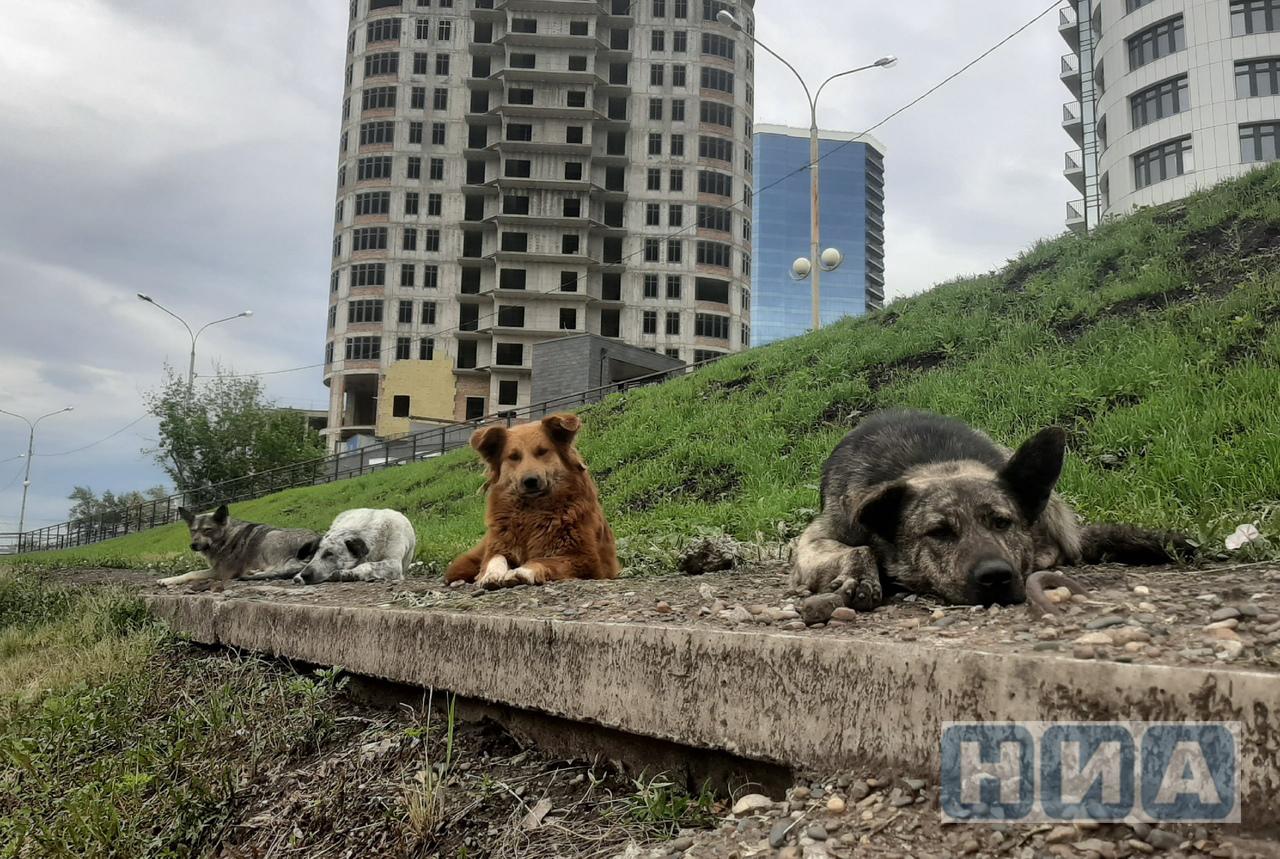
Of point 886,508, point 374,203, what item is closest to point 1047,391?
point 886,508

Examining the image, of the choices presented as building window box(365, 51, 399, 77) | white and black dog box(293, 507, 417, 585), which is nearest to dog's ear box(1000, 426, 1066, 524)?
white and black dog box(293, 507, 417, 585)

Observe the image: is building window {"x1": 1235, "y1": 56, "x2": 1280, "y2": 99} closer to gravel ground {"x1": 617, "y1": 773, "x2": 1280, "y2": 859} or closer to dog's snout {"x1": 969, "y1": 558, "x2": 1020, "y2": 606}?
dog's snout {"x1": 969, "y1": 558, "x2": 1020, "y2": 606}

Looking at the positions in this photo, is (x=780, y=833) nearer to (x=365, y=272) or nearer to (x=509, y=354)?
(x=509, y=354)

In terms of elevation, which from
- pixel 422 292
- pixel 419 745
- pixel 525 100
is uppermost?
pixel 525 100

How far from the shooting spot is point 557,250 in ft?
210

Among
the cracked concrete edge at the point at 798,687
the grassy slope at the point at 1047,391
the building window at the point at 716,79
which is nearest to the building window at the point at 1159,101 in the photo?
the building window at the point at 716,79

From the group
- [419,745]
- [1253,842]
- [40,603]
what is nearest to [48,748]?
[419,745]

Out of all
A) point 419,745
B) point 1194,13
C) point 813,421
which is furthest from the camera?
point 1194,13

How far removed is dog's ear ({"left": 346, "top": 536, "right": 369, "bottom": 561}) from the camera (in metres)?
8.92

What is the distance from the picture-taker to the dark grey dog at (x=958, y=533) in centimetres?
312

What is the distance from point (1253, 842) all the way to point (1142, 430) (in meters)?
6.61

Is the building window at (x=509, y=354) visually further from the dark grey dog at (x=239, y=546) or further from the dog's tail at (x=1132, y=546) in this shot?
the dog's tail at (x=1132, y=546)

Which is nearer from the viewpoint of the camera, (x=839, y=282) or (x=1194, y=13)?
(x=1194, y=13)

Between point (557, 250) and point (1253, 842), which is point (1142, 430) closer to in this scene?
point (1253, 842)
